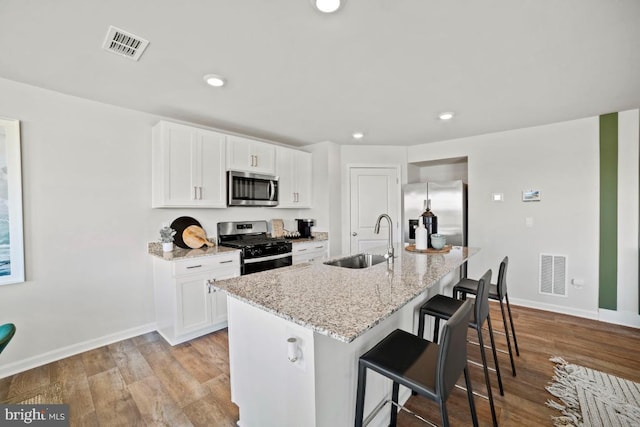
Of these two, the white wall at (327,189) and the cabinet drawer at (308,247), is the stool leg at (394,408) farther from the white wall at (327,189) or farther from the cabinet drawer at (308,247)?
the white wall at (327,189)

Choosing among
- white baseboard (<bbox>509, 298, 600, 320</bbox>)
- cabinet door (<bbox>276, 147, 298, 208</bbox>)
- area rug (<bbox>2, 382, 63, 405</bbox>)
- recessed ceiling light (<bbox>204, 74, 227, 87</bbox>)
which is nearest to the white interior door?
cabinet door (<bbox>276, 147, 298, 208</bbox>)

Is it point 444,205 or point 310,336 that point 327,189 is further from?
point 310,336

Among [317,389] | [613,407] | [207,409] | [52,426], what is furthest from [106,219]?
[613,407]

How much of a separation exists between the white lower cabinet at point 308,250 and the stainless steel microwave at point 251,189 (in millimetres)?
700

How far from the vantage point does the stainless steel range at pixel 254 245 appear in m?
3.04

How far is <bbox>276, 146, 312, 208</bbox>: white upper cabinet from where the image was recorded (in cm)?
386

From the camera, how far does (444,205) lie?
3.88 meters

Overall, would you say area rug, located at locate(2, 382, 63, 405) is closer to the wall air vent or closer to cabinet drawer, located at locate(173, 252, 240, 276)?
cabinet drawer, located at locate(173, 252, 240, 276)

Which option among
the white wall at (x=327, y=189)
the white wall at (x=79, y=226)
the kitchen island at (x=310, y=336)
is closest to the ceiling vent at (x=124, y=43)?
the white wall at (x=79, y=226)

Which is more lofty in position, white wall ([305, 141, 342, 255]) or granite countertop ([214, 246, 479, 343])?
white wall ([305, 141, 342, 255])

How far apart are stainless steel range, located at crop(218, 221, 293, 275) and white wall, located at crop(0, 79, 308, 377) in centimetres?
76

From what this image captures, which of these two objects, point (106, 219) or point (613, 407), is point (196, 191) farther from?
point (613, 407)

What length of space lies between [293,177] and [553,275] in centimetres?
366

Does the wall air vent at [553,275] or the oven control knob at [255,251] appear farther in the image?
the wall air vent at [553,275]
